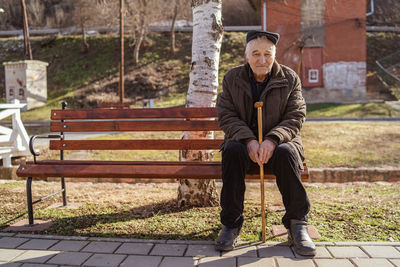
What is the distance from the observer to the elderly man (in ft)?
9.35

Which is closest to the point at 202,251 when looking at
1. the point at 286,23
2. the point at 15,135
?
the point at 15,135

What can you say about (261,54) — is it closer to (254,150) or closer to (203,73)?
(254,150)

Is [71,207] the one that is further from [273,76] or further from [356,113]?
[356,113]

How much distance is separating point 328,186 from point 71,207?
3.51 m

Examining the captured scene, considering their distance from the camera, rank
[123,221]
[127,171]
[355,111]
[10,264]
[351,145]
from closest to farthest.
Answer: [10,264] → [127,171] → [123,221] → [351,145] → [355,111]

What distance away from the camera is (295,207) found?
9.41ft

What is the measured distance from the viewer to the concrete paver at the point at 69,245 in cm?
291

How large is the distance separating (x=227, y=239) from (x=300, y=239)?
561 mm

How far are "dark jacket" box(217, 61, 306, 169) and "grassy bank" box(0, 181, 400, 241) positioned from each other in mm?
818

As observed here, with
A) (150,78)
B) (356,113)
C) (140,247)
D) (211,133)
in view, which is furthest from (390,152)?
(150,78)

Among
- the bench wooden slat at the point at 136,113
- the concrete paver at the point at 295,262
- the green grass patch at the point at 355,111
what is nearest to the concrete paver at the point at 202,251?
the concrete paver at the point at 295,262

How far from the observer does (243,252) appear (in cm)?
278

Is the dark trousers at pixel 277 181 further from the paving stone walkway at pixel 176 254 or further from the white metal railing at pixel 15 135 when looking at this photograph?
the white metal railing at pixel 15 135

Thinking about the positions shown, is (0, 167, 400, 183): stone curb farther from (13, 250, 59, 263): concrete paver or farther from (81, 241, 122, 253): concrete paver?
(13, 250, 59, 263): concrete paver
